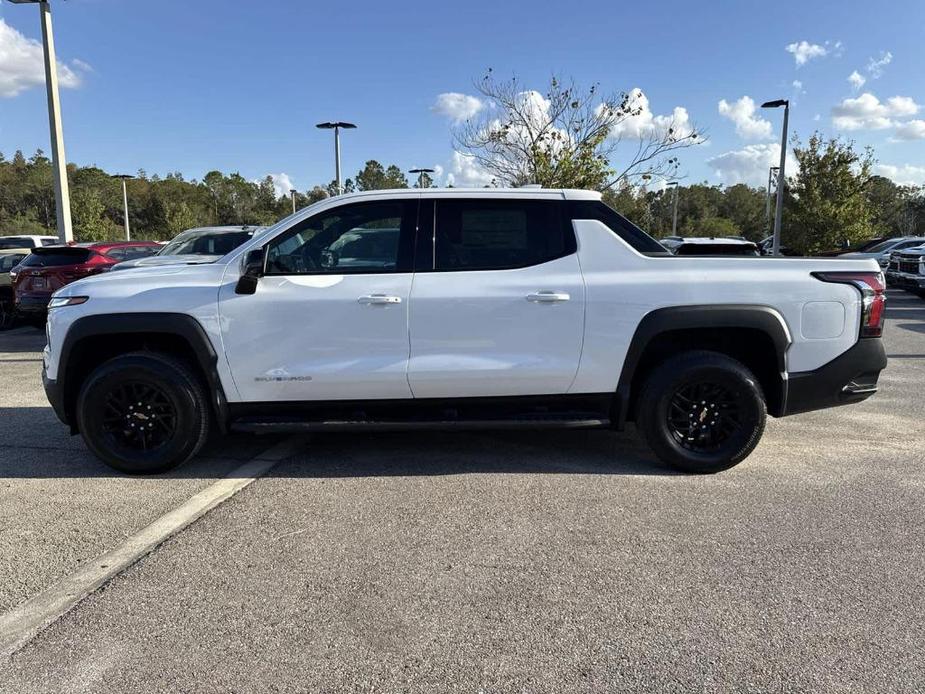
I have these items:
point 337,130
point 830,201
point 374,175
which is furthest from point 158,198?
point 830,201

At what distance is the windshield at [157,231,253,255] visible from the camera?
39.8 feet

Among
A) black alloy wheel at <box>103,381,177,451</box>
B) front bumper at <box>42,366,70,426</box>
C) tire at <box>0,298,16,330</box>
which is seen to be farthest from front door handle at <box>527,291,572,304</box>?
tire at <box>0,298,16,330</box>

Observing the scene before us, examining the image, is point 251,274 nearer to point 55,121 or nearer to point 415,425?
point 415,425

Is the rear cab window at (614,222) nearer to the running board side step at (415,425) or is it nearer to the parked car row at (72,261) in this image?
the running board side step at (415,425)

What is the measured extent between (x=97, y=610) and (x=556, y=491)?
2560mm

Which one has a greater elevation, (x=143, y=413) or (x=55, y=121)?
(x=55, y=121)

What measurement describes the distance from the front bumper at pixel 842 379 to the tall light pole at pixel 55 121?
1430cm

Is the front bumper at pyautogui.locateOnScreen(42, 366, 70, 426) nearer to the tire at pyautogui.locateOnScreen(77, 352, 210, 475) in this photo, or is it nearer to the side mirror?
the tire at pyautogui.locateOnScreen(77, 352, 210, 475)

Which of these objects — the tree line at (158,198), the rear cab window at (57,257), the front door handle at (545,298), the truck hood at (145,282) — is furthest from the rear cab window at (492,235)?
the tree line at (158,198)

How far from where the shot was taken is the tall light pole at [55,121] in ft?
43.2

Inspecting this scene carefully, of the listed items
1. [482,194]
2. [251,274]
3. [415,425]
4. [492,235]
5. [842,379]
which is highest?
[482,194]

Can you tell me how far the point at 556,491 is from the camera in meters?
4.29

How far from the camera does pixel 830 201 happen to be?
88.2 ft

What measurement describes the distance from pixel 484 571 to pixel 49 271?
Result: 32.1ft
